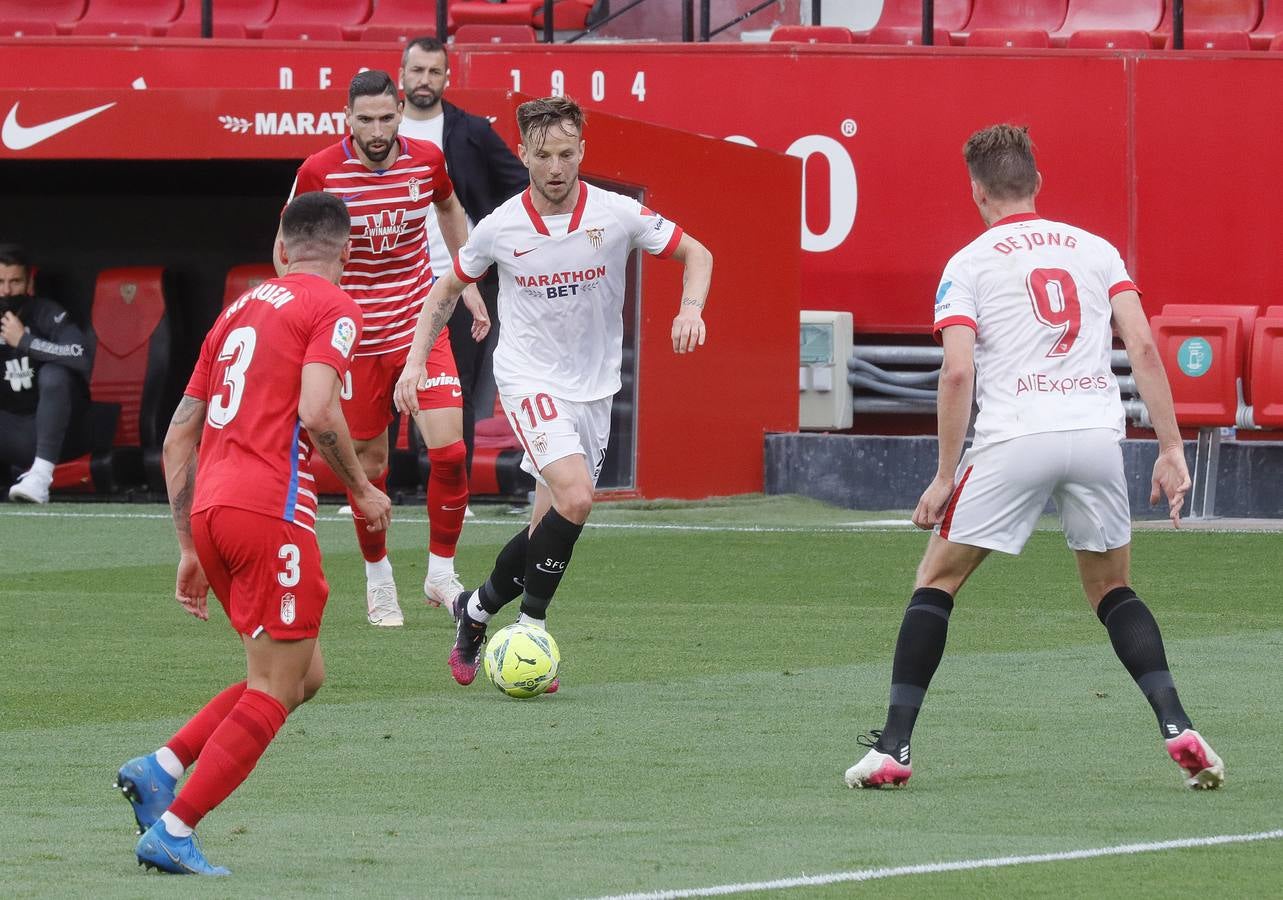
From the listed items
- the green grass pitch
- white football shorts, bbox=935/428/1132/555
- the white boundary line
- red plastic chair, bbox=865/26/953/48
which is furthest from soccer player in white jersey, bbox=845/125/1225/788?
red plastic chair, bbox=865/26/953/48

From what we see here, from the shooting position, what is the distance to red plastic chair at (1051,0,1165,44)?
19109 millimetres

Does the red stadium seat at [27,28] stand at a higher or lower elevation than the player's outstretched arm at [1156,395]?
higher

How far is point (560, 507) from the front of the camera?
7.77 metres

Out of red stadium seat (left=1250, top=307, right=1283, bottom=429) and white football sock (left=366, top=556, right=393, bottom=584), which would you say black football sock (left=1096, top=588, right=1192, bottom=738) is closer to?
white football sock (left=366, top=556, right=393, bottom=584)

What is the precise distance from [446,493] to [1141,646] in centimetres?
393

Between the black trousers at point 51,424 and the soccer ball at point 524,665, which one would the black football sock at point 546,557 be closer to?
the soccer ball at point 524,665

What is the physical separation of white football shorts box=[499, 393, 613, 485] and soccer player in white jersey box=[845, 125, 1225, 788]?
81.0 inches

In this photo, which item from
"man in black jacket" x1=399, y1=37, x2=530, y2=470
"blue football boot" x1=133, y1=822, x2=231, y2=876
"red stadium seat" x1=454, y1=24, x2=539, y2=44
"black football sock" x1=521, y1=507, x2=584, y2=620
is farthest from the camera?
"red stadium seat" x1=454, y1=24, x2=539, y2=44

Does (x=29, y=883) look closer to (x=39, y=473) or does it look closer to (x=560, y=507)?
(x=560, y=507)

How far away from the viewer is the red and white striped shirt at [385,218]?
942cm

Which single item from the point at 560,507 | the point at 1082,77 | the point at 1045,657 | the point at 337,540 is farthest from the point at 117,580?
the point at 1082,77

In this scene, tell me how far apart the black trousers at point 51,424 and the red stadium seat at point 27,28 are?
4817 millimetres

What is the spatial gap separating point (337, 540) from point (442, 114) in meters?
2.83

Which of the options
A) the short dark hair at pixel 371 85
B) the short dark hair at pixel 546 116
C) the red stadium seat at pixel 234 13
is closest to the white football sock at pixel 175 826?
the short dark hair at pixel 546 116
